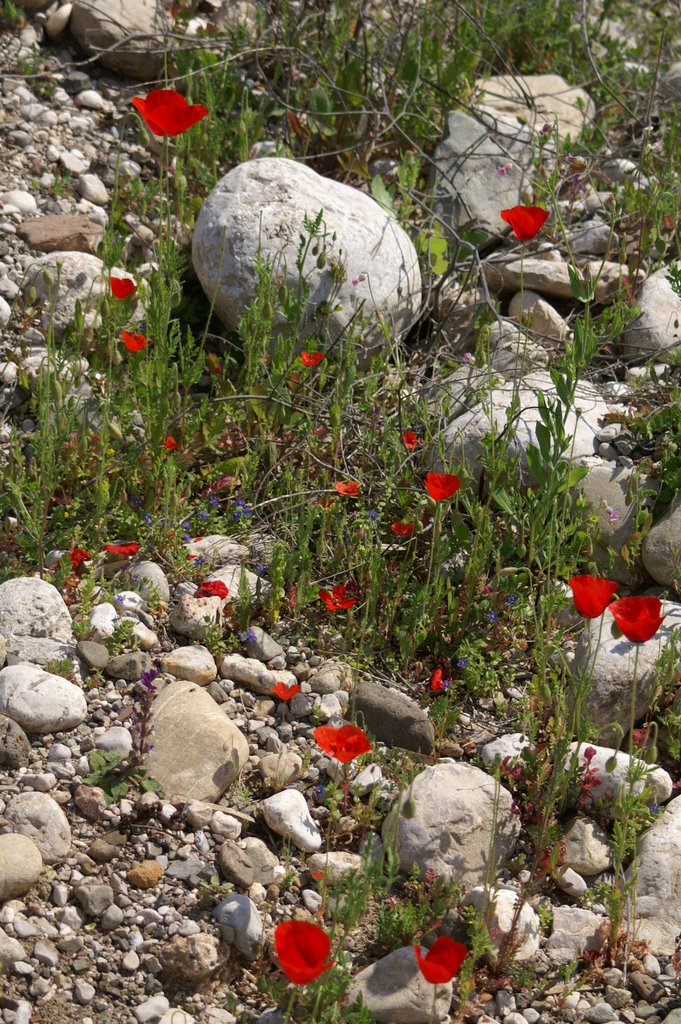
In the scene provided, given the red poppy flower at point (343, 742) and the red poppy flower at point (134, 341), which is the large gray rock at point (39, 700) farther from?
the red poppy flower at point (134, 341)

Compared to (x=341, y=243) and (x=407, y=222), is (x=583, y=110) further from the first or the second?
(x=341, y=243)

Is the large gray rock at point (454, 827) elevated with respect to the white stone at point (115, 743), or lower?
elevated

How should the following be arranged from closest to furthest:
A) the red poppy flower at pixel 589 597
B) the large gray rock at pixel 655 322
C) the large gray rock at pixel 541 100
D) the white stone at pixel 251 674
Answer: the red poppy flower at pixel 589 597
the white stone at pixel 251 674
the large gray rock at pixel 655 322
the large gray rock at pixel 541 100

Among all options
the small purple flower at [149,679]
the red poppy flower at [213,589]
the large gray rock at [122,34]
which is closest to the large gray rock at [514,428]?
the red poppy flower at [213,589]

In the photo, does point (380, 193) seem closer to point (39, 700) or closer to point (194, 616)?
point (194, 616)

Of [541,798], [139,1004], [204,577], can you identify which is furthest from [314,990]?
[204,577]

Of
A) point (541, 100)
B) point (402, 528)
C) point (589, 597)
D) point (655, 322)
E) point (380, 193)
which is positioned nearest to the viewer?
point (589, 597)

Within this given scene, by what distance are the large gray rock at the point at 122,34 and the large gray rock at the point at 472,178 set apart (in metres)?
1.42

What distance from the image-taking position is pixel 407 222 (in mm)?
4707

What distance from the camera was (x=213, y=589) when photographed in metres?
3.40

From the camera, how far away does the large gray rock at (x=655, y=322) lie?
A: 175 inches

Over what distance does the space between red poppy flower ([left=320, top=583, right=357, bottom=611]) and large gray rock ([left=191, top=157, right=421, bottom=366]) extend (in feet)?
3.56

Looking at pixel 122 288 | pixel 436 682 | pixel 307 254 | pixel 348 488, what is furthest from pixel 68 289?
pixel 436 682

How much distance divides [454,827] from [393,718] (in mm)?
388
